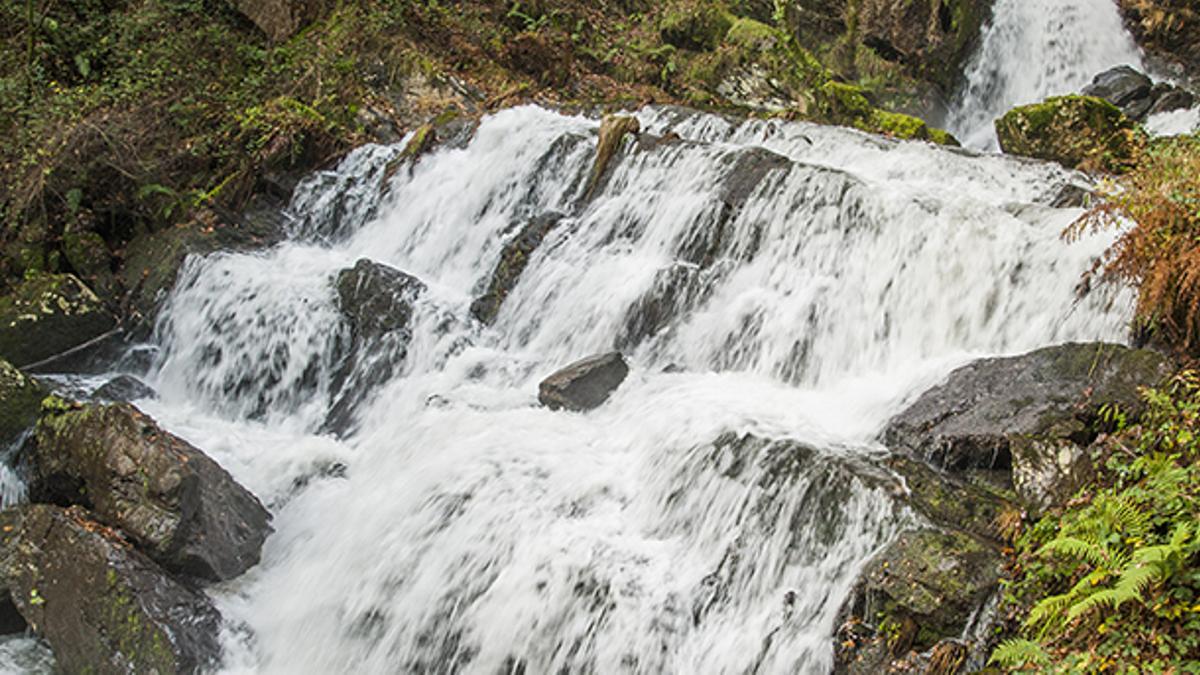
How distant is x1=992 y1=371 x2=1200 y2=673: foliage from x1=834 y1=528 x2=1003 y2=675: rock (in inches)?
8.1

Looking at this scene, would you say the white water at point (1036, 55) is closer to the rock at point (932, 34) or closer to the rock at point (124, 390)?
the rock at point (932, 34)

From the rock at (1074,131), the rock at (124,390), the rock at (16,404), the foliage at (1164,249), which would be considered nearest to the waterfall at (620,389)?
the rock at (124,390)

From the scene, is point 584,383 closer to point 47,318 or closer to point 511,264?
point 511,264

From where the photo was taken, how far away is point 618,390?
7.67 metres

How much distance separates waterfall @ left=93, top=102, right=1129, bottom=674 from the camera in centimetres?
540

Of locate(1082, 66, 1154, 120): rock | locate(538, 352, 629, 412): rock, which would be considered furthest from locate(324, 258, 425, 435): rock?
locate(1082, 66, 1154, 120): rock

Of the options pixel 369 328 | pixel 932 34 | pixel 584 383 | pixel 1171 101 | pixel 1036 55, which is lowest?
pixel 369 328

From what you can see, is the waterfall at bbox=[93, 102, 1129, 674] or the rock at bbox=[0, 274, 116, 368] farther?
the rock at bbox=[0, 274, 116, 368]

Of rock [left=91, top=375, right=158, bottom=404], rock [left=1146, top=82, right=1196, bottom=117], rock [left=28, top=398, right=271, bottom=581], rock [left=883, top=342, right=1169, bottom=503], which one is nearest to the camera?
rock [left=883, top=342, right=1169, bottom=503]

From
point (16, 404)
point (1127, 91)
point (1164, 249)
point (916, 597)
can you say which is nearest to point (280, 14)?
point (16, 404)

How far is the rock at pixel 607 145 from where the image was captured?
10.7m

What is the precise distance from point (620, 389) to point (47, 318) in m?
6.66

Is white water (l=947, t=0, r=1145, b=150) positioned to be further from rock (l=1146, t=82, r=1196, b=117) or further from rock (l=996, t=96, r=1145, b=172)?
rock (l=996, t=96, r=1145, b=172)

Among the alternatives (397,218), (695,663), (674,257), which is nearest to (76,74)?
(397,218)
